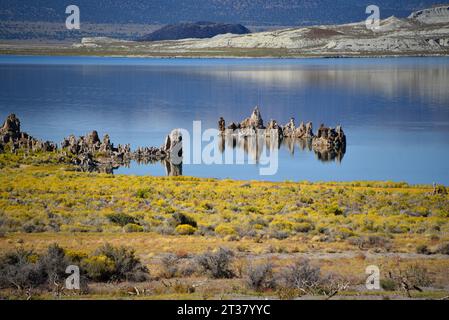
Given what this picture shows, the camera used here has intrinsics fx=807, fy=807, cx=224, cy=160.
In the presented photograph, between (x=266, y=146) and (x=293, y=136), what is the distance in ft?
14.7

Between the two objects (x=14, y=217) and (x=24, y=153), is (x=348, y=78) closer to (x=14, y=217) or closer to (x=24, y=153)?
(x=24, y=153)

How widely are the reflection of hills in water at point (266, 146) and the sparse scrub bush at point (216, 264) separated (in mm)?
31332

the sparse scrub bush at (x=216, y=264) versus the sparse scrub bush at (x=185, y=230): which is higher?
the sparse scrub bush at (x=216, y=264)

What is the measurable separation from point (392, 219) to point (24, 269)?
13.4 metres

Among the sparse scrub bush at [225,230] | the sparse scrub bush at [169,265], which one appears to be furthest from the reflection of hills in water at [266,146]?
the sparse scrub bush at [169,265]

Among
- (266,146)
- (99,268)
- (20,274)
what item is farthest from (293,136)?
(20,274)

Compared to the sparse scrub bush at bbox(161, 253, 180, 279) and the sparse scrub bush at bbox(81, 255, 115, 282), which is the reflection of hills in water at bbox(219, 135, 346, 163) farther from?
the sparse scrub bush at bbox(81, 255, 115, 282)

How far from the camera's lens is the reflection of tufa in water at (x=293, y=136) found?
5359 cm

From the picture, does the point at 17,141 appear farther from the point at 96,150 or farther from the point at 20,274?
the point at 20,274

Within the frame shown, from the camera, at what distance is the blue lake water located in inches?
1829

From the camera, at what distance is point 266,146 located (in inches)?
2203

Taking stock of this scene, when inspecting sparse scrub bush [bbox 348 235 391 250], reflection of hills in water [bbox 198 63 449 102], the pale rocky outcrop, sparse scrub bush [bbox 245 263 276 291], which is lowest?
sparse scrub bush [bbox 348 235 391 250]

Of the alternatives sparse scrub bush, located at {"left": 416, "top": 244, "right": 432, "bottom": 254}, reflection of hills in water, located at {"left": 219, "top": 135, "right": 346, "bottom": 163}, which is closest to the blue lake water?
reflection of hills in water, located at {"left": 219, "top": 135, "right": 346, "bottom": 163}

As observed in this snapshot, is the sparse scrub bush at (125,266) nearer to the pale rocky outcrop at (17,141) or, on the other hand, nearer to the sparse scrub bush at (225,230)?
the sparse scrub bush at (225,230)
